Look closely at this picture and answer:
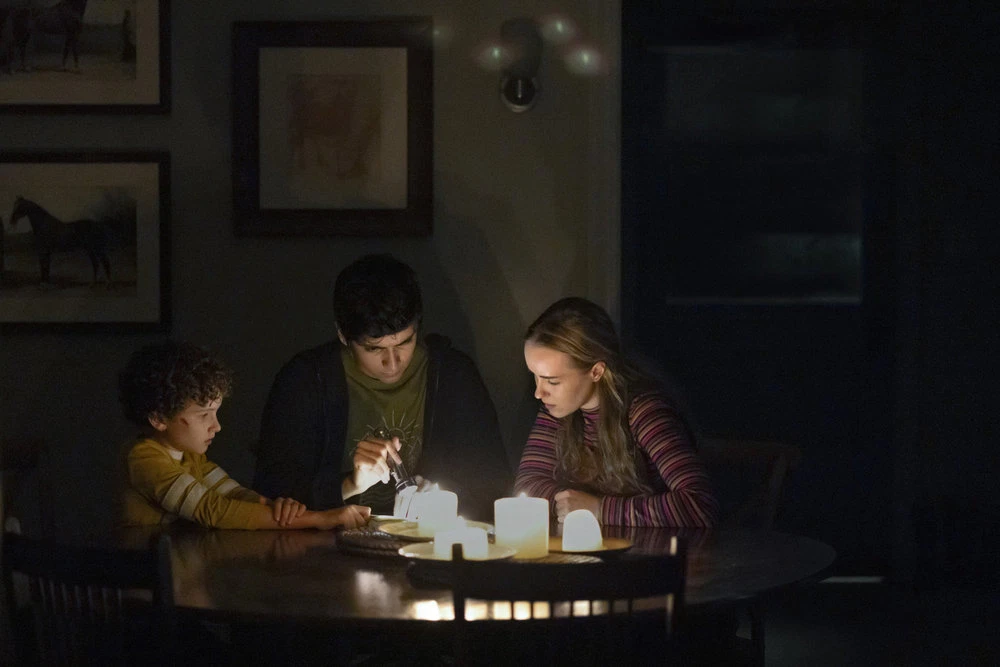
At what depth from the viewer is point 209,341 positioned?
360 cm

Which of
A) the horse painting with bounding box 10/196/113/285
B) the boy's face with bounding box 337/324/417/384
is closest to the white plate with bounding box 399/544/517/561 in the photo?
the boy's face with bounding box 337/324/417/384

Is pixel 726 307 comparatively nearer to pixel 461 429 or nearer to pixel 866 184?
pixel 866 184

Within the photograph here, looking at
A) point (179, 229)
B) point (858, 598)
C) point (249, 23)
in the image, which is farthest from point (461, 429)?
point (858, 598)

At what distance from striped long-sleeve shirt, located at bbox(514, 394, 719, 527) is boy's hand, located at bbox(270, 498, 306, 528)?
20.0 inches

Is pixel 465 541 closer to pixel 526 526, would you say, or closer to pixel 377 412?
pixel 526 526

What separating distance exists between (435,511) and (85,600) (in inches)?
27.0

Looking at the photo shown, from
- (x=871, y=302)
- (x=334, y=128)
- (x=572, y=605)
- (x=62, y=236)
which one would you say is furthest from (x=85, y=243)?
(x=871, y=302)

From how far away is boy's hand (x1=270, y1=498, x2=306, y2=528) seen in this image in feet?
8.07

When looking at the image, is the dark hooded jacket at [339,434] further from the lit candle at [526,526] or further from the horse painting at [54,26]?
the horse painting at [54,26]

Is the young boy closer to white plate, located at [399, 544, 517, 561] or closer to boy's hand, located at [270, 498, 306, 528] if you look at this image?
boy's hand, located at [270, 498, 306, 528]

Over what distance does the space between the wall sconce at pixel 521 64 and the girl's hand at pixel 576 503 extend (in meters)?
1.43

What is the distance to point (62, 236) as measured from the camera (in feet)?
11.6

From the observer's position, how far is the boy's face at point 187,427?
8.44ft

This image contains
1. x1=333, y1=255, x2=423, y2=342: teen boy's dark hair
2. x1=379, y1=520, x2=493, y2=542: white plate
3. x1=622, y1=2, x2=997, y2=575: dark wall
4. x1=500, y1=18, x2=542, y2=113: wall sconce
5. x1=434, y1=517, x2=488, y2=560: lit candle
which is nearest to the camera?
x1=434, y1=517, x2=488, y2=560: lit candle
